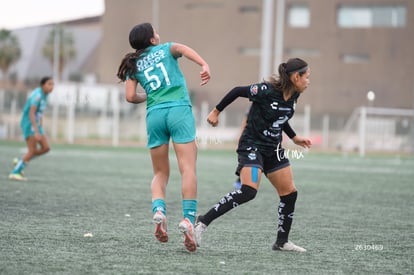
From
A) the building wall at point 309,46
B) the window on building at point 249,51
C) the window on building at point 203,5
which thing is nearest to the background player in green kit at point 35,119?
the building wall at point 309,46

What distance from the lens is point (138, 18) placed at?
2751 inches

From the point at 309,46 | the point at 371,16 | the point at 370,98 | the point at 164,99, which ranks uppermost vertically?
the point at 371,16

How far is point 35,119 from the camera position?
15.0m

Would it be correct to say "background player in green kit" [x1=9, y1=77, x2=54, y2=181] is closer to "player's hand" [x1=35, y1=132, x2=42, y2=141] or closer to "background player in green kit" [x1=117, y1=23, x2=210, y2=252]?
"player's hand" [x1=35, y1=132, x2=42, y2=141]

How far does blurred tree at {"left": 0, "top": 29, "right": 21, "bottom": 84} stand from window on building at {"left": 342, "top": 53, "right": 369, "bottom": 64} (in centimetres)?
3330

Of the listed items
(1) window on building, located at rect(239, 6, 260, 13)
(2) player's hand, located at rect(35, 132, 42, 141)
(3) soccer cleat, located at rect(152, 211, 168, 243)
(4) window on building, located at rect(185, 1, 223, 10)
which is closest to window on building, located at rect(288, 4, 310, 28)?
(1) window on building, located at rect(239, 6, 260, 13)

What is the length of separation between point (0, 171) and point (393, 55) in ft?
164

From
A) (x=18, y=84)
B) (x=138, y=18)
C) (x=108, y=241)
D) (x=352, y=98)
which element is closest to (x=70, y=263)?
(x=108, y=241)

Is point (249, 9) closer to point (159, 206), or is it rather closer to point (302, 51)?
point (302, 51)

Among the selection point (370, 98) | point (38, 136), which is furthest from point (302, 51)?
point (38, 136)

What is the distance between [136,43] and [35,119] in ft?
26.4

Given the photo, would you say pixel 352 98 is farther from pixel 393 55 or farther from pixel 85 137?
pixel 85 137

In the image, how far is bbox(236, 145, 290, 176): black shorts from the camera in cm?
740

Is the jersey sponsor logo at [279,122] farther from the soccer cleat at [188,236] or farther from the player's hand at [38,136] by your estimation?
the player's hand at [38,136]
